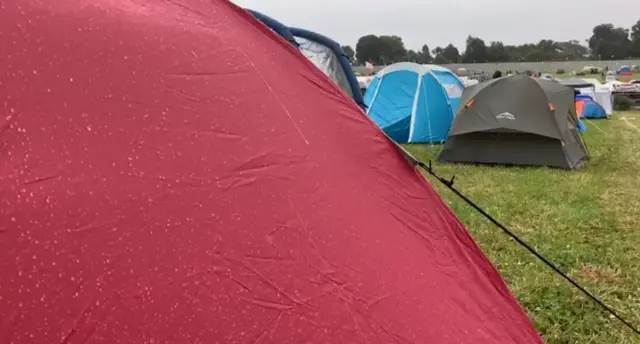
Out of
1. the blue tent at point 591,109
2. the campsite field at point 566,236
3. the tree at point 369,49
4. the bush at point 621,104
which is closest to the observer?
the campsite field at point 566,236

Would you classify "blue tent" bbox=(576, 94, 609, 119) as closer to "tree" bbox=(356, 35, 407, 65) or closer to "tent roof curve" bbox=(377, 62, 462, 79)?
"tent roof curve" bbox=(377, 62, 462, 79)

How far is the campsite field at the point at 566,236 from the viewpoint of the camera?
3.22 meters

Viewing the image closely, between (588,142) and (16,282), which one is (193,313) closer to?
(16,282)

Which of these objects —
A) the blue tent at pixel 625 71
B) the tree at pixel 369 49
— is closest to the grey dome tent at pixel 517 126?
the tree at pixel 369 49

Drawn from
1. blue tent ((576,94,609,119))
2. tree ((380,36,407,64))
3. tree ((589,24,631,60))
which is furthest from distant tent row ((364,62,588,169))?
tree ((589,24,631,60))

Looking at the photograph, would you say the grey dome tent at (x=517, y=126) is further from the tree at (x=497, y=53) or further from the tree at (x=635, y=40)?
the tree at (x=635, y=40)

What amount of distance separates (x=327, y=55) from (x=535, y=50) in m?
84.3

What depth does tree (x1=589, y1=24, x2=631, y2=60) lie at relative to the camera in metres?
78.2

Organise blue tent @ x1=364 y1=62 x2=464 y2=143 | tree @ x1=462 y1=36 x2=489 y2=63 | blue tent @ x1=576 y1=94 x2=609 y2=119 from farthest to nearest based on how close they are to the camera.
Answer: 1. tree @ x1=462 y1=36 x2=489 y2=63
2. blue tent @ x1=576 y1=94 x2=609 y2=119
3. blue tent @ x1=364 y1=62 x2=464 y2=143

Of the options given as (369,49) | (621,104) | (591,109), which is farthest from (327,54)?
(369,49)

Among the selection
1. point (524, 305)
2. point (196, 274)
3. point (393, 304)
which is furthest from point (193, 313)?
point (524, 305)

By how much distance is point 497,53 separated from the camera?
253ft

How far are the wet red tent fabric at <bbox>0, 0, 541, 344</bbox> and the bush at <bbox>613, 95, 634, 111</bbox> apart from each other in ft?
78.0

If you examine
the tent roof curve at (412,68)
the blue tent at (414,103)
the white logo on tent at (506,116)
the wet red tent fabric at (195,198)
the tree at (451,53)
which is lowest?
the tree at (451,53)
